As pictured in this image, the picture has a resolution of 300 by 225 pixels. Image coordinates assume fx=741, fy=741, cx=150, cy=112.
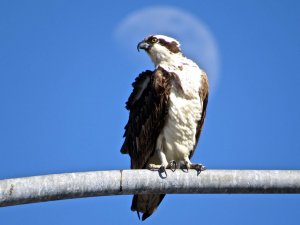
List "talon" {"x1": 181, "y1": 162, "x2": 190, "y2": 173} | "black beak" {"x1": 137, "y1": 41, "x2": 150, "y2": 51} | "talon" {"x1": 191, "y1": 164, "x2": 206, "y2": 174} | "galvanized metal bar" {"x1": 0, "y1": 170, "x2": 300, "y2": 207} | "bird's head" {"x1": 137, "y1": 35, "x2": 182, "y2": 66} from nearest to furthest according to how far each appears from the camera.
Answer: "galvanized metal bar" {"x1": 0, "y1": 170, "x2": 300, "y2": 207} → "talon" {"x1": 191, "y1": 164, "x2": 206, "y2": 174} → "talon" {"x1": 181, "y1": 162, "x2": 190, "y2": 173} → "bird's head" {"x1": 137, "y1": 35, "x2": 182, "y2": 66} → "black beak" {"x1": 137, "y1": 41, "x2": 150, "y2": 51}

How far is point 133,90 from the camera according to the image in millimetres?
9070

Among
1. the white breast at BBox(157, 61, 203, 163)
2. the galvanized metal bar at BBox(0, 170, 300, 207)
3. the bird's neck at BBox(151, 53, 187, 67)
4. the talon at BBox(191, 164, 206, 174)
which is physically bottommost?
the galvanized metal bar at BBox(0, 170, 300, 207)

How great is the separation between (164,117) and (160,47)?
1.03 meters

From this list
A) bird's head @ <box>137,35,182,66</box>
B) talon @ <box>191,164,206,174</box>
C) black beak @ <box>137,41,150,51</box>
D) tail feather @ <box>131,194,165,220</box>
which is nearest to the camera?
talon @ <box>191,164,206,174</box>

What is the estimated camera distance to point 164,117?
8.69 meters

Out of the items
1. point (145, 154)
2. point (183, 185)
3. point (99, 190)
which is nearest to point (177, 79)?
point (145, 154)

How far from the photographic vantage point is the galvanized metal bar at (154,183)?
4.95 meters

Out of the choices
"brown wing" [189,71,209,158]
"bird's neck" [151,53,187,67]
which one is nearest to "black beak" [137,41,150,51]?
"bird's neck" [151,53,187,67]

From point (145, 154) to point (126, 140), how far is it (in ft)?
1.56

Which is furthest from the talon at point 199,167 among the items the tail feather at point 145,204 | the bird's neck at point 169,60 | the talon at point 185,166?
the bird's neck at point 169,60

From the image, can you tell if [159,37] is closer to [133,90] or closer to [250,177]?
[133,90]

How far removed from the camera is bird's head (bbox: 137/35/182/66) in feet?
30.1

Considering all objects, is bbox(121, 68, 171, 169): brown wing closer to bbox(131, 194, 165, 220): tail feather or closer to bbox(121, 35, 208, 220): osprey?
bbox(121, 35, 208, 220): osprey

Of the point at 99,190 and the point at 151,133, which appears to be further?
the point at 151,133
